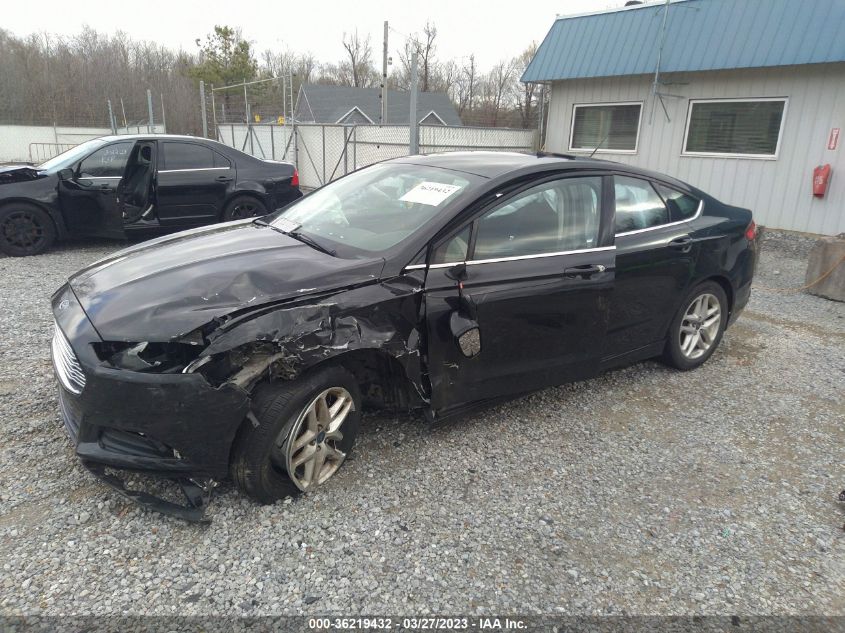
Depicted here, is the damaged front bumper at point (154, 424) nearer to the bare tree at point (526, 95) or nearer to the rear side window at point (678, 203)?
the rear side window at point (678, 203)

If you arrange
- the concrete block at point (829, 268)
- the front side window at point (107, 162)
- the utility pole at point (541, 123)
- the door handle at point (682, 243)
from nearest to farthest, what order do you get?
the door handle at point (682, 243), the concrete block at point (829, 268), the front side window at point (107, 162), the utility pole at point (541, 123)

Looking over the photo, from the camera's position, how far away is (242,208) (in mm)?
8375

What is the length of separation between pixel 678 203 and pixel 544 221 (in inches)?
59.1

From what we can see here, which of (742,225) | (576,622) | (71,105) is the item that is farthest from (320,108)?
(576,622)

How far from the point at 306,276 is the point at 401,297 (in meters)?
0.48

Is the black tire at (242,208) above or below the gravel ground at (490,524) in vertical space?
above

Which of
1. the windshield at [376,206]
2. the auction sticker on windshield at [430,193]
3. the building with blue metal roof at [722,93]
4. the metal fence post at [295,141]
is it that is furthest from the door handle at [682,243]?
the metal fence post at [295,141]

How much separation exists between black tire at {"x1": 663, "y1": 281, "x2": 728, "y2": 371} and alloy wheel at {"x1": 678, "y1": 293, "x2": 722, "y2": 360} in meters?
0.02

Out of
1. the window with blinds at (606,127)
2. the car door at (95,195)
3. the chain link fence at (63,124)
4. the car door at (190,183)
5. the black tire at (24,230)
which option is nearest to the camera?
the black tire at (24,230)

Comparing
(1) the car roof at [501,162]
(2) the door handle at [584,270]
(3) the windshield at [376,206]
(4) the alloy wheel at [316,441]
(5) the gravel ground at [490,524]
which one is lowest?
(5) the gravel ground at [490,524]

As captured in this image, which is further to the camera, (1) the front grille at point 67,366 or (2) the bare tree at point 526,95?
(2) the bare tree at point 526,95

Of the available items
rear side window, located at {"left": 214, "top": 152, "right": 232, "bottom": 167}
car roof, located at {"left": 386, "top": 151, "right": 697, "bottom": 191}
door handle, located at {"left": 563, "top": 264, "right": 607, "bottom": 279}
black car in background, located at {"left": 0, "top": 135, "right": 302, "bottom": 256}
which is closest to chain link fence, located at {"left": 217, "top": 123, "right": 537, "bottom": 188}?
rear side window, located at {"left": 214, "top": 152, "right": 232, "bottom": 167}

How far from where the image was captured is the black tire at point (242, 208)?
8250 millimetres

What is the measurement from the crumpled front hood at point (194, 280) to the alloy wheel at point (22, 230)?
5.15m
